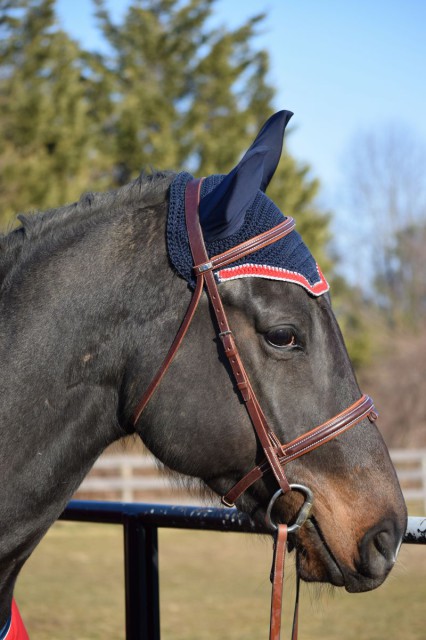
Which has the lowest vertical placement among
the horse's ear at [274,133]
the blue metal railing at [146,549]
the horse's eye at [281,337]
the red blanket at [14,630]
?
the blue metal railing at [146,549]

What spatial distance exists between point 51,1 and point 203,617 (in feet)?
55.4

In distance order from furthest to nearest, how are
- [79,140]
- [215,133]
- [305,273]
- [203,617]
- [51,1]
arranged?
1. [215,133]
2. [51,1]
3. [79,140]
4. [203,617]
5. [305,273]

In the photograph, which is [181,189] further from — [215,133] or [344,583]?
[215,133]

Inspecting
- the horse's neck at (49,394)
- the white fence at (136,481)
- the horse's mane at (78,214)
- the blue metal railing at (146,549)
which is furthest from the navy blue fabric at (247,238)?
the white fence at (136,481)

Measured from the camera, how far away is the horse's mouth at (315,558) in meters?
2.13

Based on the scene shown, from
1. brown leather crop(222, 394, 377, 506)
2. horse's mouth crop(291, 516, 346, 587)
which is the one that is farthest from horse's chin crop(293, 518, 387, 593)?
brown leather crop(222, 394, 377, 506)

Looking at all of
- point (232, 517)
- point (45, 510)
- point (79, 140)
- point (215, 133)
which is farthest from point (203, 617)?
point (215, 133)

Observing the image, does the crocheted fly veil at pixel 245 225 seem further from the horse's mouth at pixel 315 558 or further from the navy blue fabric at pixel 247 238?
the horse's mouth at pixel 315 558

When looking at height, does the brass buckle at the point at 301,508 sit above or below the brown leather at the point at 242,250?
below

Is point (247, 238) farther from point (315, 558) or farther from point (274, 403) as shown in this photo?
point (315, 558)

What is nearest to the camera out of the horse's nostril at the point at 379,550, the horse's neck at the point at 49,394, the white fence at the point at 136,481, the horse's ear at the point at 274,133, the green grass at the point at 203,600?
the horse's nostril at the point at 379,550

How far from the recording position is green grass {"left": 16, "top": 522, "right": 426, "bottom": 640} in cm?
715

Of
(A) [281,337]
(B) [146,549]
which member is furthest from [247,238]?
(B) [146,549]

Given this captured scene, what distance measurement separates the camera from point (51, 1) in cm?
1977
